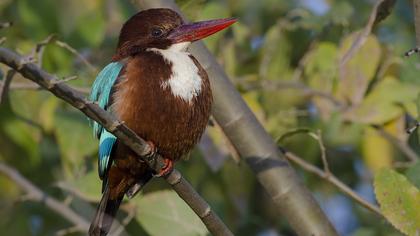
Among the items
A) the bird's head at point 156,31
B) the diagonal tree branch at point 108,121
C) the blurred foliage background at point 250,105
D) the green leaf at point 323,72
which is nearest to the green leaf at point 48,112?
the blurred foliage background at point 250,105

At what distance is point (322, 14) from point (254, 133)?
2.91ft

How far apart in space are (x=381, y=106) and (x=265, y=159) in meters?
0.77

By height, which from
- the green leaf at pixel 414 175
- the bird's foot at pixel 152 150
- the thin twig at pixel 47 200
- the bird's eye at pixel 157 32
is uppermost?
the bird's eye at pixel 157 32

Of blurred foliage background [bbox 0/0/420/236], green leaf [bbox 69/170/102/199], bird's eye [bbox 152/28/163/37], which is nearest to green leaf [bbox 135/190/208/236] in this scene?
blurred foliage background [bbox 0/0/420/236]

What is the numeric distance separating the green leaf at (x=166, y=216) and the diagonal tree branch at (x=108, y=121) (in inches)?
29.9

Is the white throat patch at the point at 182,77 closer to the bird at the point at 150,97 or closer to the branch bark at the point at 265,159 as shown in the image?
the bird at the point at 150,97

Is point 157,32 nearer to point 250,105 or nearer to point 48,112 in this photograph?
point 250,105

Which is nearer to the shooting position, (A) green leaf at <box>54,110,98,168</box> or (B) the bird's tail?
(B) the bird's tail

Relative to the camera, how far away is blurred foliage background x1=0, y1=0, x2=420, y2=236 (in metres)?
3.88

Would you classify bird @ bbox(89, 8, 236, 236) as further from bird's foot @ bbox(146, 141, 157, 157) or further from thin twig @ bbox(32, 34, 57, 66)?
thin twig @ bbox(32, 34, 57, 66)

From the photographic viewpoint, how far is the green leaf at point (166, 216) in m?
3.68

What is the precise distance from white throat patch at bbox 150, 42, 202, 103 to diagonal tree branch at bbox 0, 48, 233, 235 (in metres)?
0.25

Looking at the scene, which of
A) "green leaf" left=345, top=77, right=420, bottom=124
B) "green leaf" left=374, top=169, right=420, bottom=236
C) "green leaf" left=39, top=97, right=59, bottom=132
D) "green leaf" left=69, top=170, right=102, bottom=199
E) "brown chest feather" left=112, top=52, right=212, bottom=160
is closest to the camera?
"green leaf" left=374, top=169, right=420, bottom=236

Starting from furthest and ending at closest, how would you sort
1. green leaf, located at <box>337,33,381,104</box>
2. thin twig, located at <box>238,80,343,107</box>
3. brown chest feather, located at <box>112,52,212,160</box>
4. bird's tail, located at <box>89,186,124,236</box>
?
thin twig, located at <box>238,80,343,107</box> → green leaf, located at <box>337,33,381,104</box> → bird's tail, located at <box>89,186,124,236</box> → brown chest feather, located at <box>112,52,212,160</box>
